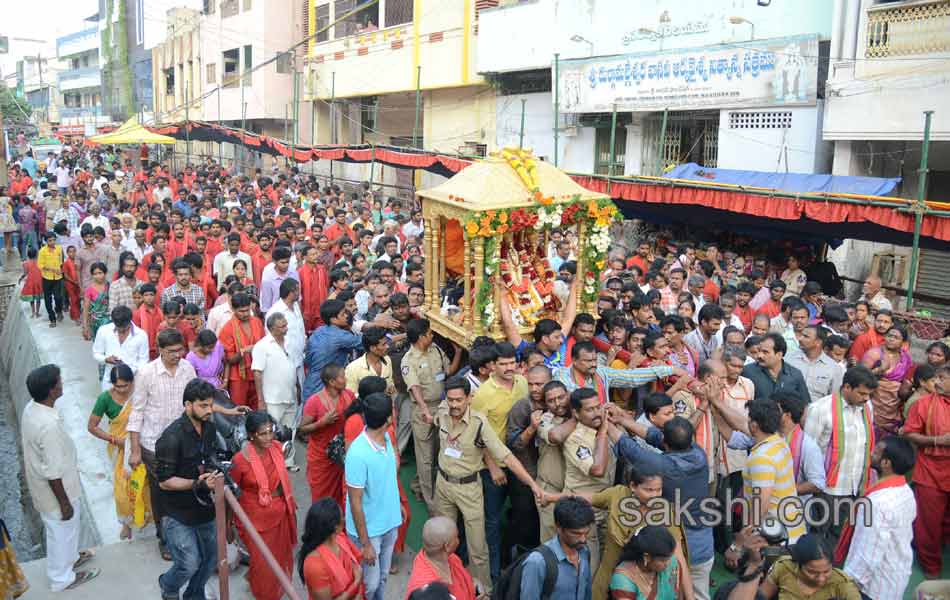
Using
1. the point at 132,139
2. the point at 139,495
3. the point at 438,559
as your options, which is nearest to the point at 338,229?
the point at 139,495

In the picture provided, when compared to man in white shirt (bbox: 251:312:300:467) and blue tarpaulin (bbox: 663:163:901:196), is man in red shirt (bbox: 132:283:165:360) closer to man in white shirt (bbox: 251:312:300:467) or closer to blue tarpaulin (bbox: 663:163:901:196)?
man in white shirt (bbox: 251:312:300:467)

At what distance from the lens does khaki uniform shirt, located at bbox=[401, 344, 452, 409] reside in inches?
218

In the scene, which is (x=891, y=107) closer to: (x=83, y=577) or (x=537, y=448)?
(x=537, y=448)

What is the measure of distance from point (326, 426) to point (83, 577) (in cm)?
186

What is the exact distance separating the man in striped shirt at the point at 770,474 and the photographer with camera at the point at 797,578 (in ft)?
1.66

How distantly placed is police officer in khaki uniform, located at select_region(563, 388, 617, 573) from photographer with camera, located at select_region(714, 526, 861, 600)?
88cm

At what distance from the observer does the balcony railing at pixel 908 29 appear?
10625 mm

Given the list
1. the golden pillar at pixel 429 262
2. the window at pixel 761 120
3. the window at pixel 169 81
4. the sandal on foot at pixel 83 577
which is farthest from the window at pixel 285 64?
the sandal on foot at pixel 83 577

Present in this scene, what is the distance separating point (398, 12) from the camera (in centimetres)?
2378

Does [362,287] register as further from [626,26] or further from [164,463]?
[626,26]

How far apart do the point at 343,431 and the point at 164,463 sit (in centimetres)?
114

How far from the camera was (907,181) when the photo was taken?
40.9 ft

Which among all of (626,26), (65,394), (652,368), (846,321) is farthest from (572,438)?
(626,26)

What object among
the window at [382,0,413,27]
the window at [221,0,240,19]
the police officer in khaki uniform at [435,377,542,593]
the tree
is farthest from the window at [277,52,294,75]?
the police officer in khaki uniform at [435,377,542,593]
